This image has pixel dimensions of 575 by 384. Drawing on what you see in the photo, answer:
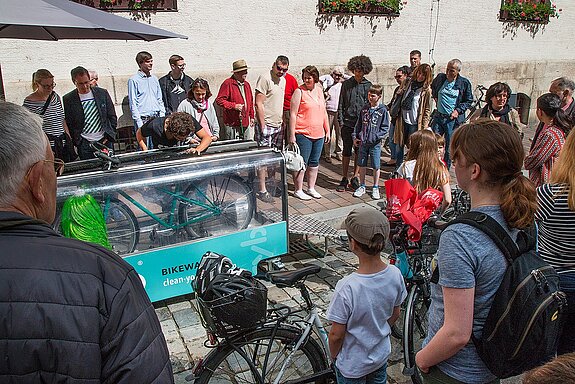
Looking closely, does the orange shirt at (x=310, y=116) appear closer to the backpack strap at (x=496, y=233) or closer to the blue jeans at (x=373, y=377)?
the blue jeans at (x=373, y=377)

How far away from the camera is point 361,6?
9367 millimetres

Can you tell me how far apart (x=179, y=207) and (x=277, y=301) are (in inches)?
44.6

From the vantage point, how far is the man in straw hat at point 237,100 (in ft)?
21.4

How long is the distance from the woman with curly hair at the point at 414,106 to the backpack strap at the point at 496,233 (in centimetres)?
532

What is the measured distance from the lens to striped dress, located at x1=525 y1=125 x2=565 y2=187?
4.31 metres

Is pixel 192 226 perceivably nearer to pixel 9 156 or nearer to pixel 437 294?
pixel 437 294

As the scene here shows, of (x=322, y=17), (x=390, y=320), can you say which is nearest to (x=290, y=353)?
(x=390, y=320)

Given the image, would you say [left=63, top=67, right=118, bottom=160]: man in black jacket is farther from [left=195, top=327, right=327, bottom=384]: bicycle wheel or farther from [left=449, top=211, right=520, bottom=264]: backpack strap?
[left=449, top=211, right=520, bottom=264]: backpack strap

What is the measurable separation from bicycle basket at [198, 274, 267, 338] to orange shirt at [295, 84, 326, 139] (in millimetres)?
3973

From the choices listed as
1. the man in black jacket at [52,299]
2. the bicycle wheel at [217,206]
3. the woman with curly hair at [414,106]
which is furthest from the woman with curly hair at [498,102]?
the man in black jacket at [52,299]

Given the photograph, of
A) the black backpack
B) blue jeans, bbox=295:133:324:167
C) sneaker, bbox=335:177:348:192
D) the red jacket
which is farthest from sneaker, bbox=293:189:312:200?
the black backpack

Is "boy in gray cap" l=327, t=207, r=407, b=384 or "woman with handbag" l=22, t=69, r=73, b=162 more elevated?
"woman with handbag" l=22, t=69, r=73, b=162

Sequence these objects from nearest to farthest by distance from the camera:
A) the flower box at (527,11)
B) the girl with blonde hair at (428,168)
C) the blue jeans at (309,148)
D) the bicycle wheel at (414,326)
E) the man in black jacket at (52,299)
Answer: the man in black jacket at (52,299)
the bicycle wheel at (414,326)
the girl with blonde hair at (428,168)
the blue jeans at (309,148)
the flower box at (527,11)

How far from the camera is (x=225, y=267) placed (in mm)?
2607
